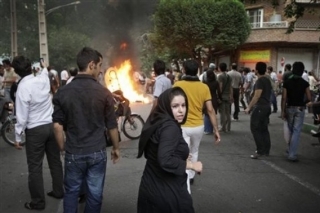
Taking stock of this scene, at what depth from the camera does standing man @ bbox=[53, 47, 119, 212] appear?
326cm

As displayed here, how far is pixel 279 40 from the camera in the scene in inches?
1040

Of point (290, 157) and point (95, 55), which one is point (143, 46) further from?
point (95, 55)

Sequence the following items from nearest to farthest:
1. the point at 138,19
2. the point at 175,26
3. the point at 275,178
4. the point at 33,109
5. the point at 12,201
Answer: the point at 33,109 → the point at 12,201 → the point at 275,178 → the point at 138,19 → the point at 175,26

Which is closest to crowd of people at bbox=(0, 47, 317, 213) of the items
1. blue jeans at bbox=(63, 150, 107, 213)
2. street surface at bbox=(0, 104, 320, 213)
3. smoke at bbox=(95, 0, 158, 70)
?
blue jeans at bbox=(63, 150, 107, 213)

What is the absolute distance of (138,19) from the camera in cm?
2327

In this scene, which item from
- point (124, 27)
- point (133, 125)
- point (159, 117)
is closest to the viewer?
point (159, 117)

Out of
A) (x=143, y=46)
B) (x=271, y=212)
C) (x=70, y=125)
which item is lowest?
(x=271, y=212)

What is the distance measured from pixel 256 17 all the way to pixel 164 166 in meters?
29.4

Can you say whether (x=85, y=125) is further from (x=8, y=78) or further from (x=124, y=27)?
(x=124, y=27)

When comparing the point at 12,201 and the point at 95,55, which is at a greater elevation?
the point at 95,55

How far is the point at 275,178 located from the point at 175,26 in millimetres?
21179

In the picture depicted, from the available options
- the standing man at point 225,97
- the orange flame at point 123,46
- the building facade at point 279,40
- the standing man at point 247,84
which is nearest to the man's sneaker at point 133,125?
the standing man at point 225,97

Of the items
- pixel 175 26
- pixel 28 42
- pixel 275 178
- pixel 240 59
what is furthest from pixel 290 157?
pixel 28 42

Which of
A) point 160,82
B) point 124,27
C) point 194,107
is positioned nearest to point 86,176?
point 194,107
